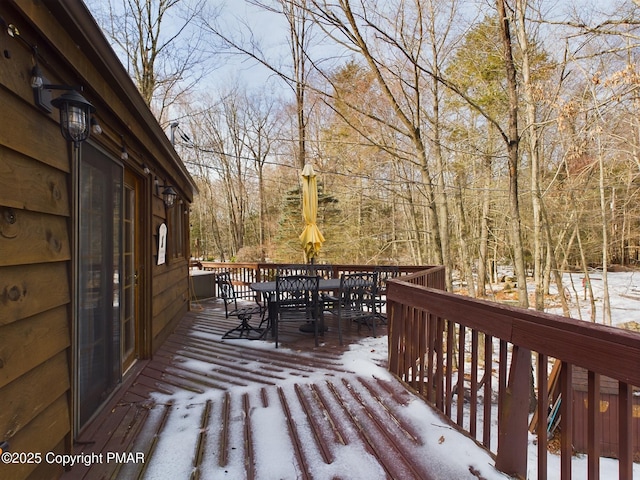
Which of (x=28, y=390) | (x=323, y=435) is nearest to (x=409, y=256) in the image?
(x=323, y=435)

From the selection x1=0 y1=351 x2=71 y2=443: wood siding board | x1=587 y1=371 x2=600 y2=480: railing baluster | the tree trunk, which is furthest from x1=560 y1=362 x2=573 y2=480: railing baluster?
the tree trunk

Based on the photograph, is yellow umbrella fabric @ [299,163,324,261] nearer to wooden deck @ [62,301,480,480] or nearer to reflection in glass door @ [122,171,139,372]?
wooden deck @ [62,301,480,480]

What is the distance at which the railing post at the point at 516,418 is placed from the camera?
1.76 m

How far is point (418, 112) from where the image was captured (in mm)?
7125

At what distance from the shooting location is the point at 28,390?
1.54 metres

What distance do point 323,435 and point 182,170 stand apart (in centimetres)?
437

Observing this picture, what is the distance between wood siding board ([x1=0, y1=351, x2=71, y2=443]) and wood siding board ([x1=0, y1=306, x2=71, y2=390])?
2 centimetres

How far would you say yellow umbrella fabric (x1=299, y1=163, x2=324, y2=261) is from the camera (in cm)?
594

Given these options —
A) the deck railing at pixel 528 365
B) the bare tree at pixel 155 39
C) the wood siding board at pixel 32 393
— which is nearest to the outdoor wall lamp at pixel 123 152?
the wood siding board at pixel 32 393

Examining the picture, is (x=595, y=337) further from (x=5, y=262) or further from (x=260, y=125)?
(x=260, y=125)

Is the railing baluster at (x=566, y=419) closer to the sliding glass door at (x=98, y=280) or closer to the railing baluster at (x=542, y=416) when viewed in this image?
the railing baluster at (x=542, y=416)

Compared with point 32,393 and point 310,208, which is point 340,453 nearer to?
point 32,393

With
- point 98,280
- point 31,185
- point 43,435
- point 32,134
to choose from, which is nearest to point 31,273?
point 31,185

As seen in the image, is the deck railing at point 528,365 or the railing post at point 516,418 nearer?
the deck railing at point 528,365
